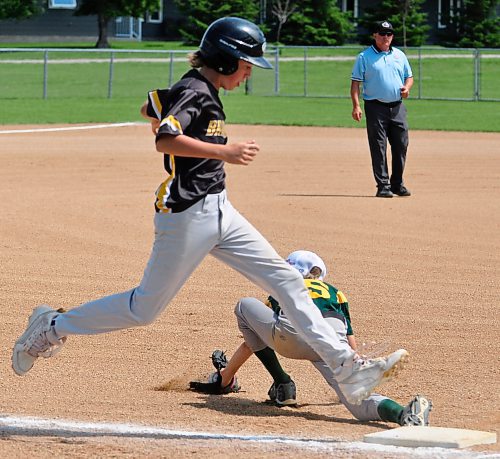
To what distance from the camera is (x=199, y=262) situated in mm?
5633

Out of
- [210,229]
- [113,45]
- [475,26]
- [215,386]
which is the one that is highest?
[210,229]

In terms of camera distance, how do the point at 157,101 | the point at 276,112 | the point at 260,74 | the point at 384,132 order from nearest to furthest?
the point at 157,101 < the point at 384,132 < the point at 276,112 < the point at 260,74

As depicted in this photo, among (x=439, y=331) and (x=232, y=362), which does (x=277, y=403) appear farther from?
(x=439, y=331)

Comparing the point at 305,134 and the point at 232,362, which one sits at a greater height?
the point at 232,362

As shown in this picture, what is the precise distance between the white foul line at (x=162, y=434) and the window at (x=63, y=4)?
188 feet

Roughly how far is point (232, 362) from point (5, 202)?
810cm

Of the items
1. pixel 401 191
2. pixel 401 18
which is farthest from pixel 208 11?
pixel 401 191

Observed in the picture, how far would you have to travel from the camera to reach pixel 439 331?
8016 millimetres

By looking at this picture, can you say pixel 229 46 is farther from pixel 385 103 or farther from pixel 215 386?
pixel 385 103

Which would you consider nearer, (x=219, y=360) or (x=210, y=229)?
(x=210, y=229)

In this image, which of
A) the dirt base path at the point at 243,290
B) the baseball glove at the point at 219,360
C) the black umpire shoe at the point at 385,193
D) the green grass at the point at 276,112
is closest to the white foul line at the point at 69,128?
the green grass at the point at 276,112

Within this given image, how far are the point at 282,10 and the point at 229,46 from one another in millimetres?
51570

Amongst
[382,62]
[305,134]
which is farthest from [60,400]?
[305,134]

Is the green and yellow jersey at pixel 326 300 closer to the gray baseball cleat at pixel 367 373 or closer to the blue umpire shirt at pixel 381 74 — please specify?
the gray baseball cleat at pixel 367 373
